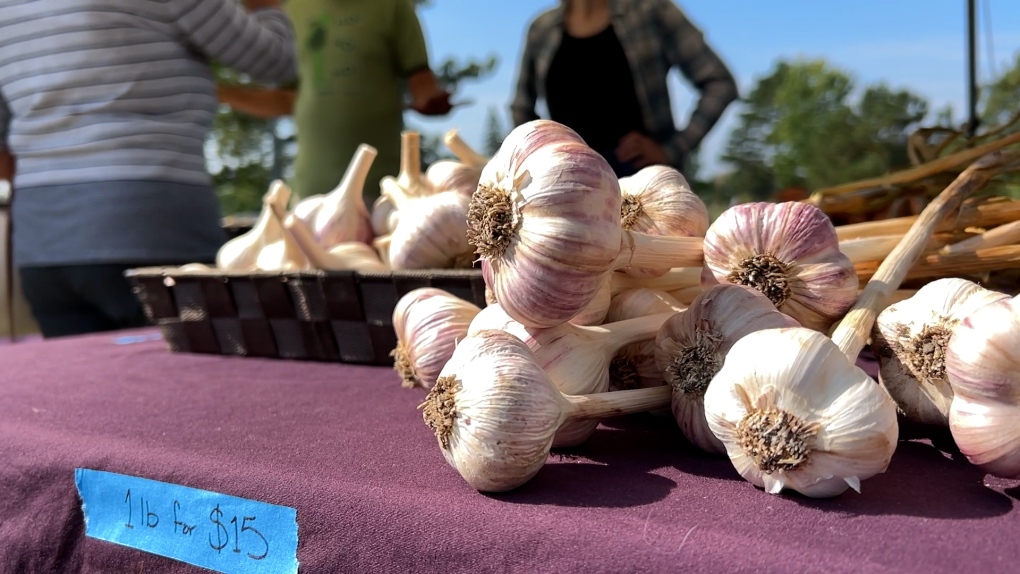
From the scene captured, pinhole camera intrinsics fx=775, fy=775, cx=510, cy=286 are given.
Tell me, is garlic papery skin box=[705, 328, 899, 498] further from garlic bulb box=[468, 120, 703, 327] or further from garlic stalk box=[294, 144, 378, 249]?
garlic stalk box=[294, 144, 378, 249]

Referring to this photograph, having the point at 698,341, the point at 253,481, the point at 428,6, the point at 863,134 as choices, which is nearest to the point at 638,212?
the point at 698,341

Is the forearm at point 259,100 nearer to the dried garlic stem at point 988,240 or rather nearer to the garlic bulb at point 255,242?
the garlic bulb at point 255,242

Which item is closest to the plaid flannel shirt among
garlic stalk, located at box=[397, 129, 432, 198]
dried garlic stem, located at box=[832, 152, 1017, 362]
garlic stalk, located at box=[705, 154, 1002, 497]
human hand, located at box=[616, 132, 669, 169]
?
human hand, located at box=[616, 132, 669, 169]

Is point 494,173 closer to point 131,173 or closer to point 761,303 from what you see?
point 761,303

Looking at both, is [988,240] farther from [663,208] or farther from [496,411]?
[496,411]

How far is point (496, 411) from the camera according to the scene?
52 cm

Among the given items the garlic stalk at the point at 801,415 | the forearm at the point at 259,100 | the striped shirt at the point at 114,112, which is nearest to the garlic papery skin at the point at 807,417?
the garlic stalk at the point at 801,415

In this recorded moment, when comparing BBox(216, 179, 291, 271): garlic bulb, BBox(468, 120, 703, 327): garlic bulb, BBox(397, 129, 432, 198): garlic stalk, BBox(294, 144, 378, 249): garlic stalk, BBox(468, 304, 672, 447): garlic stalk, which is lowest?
BBox(216, 179, 291, 271): garlic bulb

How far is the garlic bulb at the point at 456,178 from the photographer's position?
114 cm

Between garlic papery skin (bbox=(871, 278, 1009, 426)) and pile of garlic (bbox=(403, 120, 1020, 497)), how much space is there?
2 cm

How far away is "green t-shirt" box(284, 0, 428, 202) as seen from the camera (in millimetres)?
2113

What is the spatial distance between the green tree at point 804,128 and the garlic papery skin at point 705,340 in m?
14.8

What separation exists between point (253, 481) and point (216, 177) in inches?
368

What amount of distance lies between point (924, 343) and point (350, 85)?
1.84 meters
